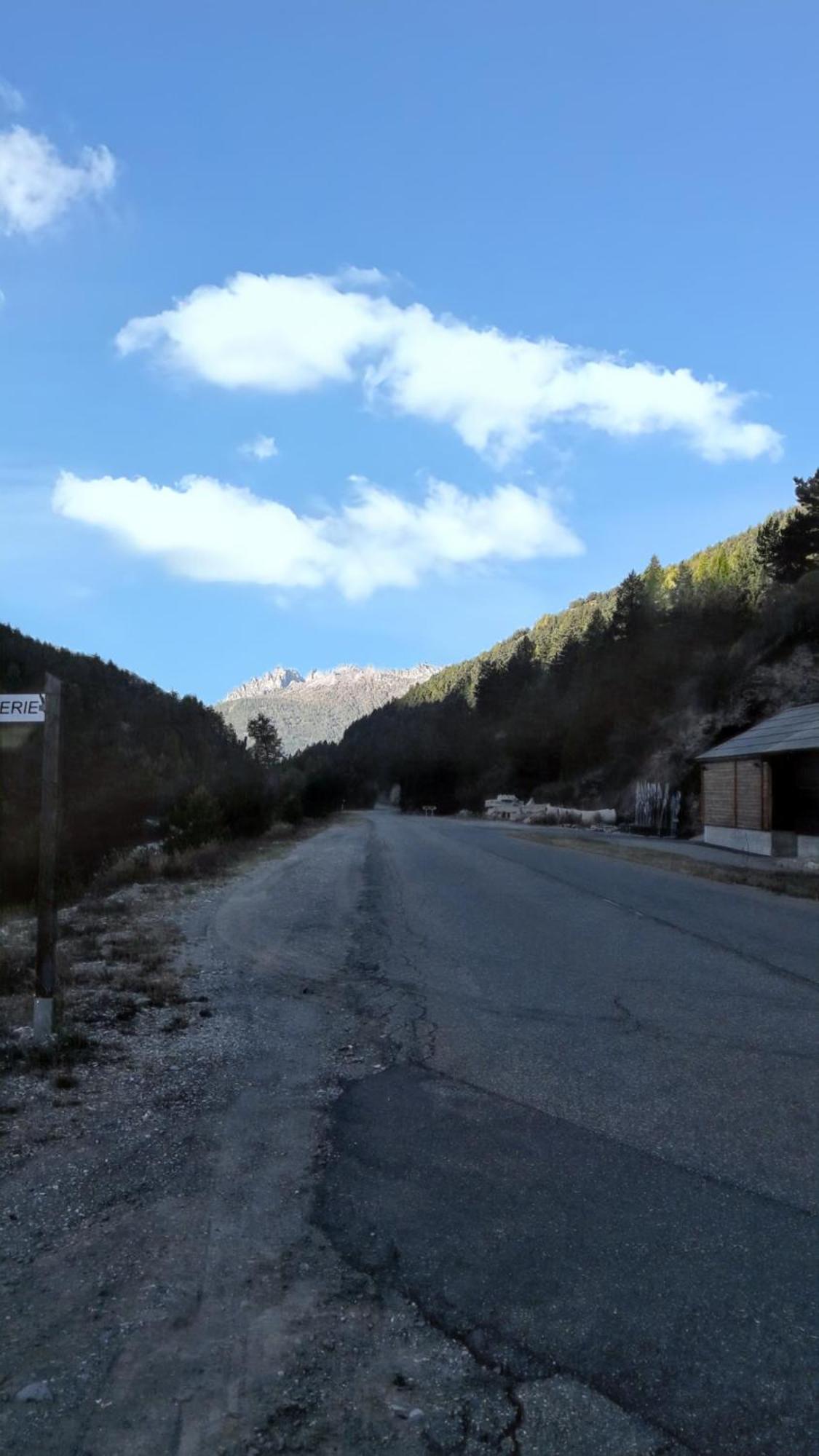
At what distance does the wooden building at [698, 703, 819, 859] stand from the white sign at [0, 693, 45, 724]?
1973 cm

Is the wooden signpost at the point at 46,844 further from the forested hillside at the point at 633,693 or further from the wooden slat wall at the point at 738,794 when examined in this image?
the forested hillside at the point at 633,693

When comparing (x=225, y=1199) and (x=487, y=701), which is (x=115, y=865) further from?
(x=487, y=701)

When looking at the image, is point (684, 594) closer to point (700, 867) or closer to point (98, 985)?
point (700, 867)

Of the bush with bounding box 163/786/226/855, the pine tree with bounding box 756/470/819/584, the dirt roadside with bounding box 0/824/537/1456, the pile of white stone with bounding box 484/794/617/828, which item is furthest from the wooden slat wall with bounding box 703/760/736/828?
the pine tree with bounding box 756/470/819/584

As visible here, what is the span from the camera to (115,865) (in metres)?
Result: 19.0

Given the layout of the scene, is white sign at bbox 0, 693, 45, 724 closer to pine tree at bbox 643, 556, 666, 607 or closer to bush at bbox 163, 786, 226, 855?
bush at bbox 163, 786, 226, 855

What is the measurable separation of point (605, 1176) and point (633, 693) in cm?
6361

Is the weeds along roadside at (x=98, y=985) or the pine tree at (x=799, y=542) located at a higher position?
the pine tree at (x=799, y=542)

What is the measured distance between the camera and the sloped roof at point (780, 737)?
23.4 meters

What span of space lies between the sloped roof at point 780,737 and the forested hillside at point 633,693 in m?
16.0

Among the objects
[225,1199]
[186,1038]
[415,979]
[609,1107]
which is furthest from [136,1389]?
[415,979]

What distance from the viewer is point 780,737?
25031 mm

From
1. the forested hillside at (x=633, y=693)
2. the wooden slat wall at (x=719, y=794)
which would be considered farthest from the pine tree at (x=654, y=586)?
the wooden slat wall at (x=719, y=794)

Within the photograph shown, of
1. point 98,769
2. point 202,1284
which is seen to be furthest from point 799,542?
point 202,1284
